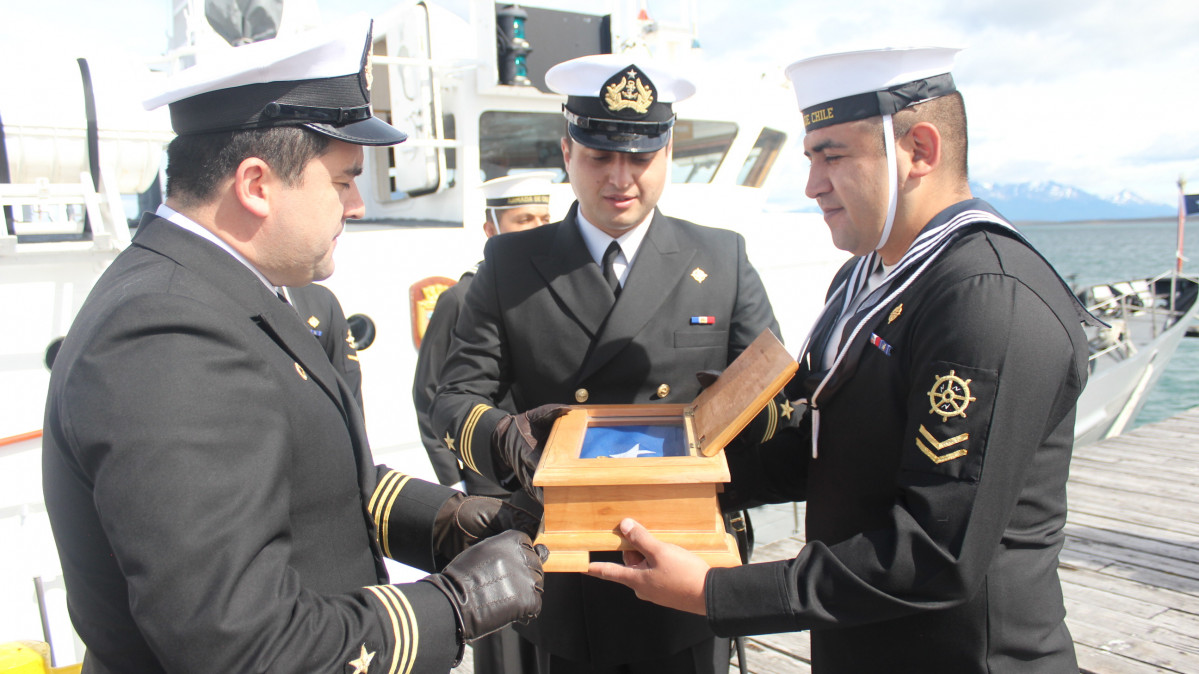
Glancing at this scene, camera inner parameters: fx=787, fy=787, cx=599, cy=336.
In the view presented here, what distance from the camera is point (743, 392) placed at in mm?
1562

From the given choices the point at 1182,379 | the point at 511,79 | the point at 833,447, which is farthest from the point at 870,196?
the point at 1182,379

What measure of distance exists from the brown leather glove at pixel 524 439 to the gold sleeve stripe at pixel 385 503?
248mm

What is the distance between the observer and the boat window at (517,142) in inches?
250

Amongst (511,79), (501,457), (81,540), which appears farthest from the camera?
(511,79)

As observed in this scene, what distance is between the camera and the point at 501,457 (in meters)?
1.96

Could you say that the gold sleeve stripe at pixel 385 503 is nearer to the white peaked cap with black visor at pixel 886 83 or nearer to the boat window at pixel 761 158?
the white peaked cap with black visor at pixel 886 83

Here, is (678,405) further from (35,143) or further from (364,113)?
(35,143)

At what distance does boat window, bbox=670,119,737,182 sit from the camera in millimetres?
7219

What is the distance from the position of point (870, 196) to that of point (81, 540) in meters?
1.55

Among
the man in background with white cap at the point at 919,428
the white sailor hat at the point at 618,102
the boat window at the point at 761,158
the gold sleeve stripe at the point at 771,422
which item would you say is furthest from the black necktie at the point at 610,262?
the boat window at the point at 761,158

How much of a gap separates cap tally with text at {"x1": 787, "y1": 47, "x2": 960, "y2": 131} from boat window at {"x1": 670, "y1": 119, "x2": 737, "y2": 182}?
5.68 meters

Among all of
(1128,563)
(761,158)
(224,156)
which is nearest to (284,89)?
(224,156)

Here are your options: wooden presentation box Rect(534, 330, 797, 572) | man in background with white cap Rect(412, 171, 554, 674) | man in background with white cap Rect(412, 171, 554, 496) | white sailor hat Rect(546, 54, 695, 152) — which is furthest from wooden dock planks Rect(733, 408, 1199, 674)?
white sailor hat Rect(546, 54, 695, 152)

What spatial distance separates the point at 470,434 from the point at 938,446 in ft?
3.86
